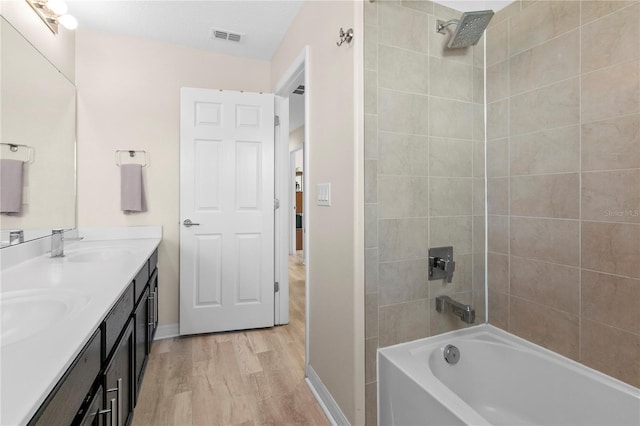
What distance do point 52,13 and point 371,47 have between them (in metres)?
1.94

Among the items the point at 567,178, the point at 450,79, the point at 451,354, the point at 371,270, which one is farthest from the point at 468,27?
the point at 451,354

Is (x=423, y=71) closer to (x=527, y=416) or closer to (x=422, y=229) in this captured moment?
(x=422, y=229)

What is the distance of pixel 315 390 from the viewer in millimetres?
1921

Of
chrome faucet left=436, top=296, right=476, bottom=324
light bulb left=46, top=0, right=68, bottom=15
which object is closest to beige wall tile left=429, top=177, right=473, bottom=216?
chrome faucet left=436, top=296, right=476, bottom=324

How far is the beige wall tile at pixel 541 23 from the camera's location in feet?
4.82

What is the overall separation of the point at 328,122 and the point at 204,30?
58.2 inches

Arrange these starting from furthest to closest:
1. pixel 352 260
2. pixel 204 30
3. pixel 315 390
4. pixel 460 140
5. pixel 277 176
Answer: pixel 277 176 < pixel 204 30 < pixel 315 390 < pixel 460 140 < pixel 352 260

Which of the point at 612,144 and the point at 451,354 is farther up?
the point at 612,144

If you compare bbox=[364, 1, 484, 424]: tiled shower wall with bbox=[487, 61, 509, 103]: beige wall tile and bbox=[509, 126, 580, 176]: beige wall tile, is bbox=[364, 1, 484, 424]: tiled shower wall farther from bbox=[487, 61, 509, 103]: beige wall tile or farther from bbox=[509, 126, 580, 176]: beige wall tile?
bbox=[509, 126, 580, 176]: beige wall tile

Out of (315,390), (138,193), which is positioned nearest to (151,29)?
(138,193)

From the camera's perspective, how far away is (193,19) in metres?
2.35

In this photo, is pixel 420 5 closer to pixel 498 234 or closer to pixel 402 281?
pixel 498 234

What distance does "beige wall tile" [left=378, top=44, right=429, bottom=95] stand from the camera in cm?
156

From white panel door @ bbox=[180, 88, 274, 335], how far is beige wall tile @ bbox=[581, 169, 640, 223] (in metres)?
2.11
